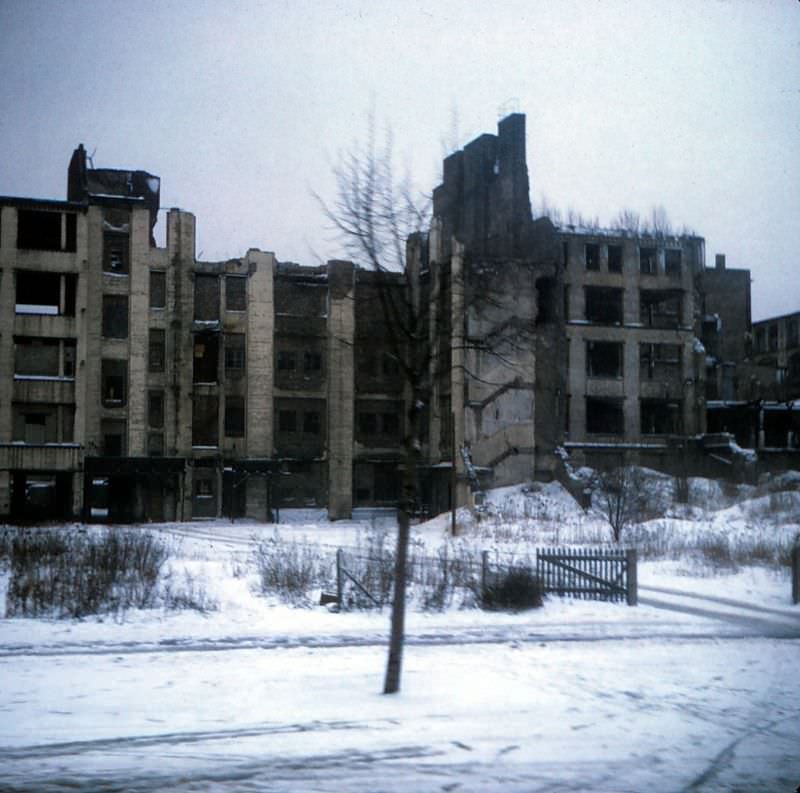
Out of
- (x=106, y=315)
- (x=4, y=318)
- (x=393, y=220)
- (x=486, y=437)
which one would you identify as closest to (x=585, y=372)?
(x=486, y=437)

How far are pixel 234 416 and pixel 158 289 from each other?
8.62 m

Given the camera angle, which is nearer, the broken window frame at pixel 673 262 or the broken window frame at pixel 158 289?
the broken window frame at pixel 158 289

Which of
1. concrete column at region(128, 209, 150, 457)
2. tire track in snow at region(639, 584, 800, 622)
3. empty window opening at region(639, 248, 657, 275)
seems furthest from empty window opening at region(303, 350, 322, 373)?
tire track in snow at region(639, 584, 800, 622)

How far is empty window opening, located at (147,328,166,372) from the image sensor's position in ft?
175

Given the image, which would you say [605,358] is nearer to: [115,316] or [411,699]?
[115,316]

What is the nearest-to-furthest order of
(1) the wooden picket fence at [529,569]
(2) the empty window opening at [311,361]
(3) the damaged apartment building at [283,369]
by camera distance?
(1) the wooden picket fence at [529,569]
(3) the damaged apartment building at [283,369]
(2) the empty window opening at [311,361]

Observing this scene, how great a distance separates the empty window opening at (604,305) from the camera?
58.3 metres

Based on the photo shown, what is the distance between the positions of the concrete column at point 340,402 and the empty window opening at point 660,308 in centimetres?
1886

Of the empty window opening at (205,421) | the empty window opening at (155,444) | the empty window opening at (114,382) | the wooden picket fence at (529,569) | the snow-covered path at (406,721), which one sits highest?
the empty window opening at (114,382)

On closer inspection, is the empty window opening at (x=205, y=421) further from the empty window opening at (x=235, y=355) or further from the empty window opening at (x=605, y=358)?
the empty window opening at (x=605, y=358)

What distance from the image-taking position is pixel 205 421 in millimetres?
54188

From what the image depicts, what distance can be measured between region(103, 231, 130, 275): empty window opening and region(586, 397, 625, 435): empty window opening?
2906 cm

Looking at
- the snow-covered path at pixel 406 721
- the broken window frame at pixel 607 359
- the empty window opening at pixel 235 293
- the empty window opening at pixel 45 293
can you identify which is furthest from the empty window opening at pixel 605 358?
the snow-covered path at pixel 406 721

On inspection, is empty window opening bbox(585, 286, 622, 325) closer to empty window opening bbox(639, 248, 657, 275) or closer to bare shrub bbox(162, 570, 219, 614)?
empty window opening bbox(639, 248, 657, 275)
